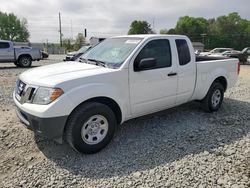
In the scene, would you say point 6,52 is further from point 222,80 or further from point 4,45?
point 222,80

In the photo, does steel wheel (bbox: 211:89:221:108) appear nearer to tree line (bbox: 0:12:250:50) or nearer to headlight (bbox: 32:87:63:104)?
headlight (bbox: 32:87:63:104)

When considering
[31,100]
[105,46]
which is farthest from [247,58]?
[31,100]

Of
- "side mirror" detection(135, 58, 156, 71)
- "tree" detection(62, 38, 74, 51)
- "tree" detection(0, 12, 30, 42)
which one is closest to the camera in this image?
"side mirror" detection(135, 58, 156, 71)

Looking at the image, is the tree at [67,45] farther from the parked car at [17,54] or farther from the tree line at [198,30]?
the parked car at [17,54]

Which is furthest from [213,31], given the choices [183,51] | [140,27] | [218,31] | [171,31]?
[183,51]

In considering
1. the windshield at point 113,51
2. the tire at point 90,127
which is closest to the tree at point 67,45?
the windshield at point 113,51

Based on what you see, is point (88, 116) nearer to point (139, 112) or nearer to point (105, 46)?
point (139, 112)

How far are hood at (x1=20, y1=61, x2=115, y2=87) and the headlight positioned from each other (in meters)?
0.07

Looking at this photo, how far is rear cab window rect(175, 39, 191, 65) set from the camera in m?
4.87

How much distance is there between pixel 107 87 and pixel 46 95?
0.91m

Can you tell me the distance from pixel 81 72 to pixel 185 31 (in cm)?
8073

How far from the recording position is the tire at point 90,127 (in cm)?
351

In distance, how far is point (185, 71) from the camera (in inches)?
193

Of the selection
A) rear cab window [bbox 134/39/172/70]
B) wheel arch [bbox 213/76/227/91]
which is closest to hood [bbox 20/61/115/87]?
rear cab window [bbox 134/39/172/70]
